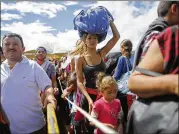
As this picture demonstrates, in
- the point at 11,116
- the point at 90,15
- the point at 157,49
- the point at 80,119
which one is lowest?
the point at 80,119

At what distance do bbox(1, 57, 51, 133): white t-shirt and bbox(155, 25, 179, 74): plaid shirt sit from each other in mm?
1959

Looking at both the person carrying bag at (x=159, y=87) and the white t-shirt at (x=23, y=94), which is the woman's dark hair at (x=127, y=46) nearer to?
the white t-shirt at (x=23, y=94)

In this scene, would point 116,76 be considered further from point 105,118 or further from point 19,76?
point 19,76

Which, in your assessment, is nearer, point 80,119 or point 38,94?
point 38,94

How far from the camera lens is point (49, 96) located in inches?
116

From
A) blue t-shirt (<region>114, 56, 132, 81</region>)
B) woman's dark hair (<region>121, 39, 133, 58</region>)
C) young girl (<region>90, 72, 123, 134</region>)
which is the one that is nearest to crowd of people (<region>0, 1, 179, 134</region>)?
young girl (<region>90, 72, 123, 134</region>)

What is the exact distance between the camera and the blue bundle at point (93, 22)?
11.9 ft

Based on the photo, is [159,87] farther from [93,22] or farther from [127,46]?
[127,46]

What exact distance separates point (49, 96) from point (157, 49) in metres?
1.65

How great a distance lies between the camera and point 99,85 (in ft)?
11.6

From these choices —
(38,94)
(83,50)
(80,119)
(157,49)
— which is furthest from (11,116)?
(157,49)

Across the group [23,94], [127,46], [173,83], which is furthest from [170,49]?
[127,46]

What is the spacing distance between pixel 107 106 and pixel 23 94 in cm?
91

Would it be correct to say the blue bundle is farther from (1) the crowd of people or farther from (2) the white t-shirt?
(2) the white t-shirt
